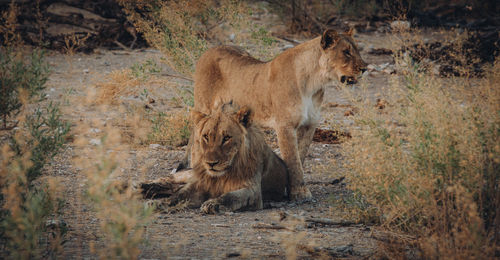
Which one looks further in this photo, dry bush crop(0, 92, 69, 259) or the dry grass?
the dry grass

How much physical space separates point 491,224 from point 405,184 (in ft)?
2.00

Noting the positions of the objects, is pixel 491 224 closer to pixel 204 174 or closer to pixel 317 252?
pixel 317 252

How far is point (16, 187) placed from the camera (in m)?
3.60

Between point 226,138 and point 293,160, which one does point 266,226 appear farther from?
point 293,160

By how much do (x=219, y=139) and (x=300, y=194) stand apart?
1250mm

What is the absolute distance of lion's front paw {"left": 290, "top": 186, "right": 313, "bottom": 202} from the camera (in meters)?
6.25

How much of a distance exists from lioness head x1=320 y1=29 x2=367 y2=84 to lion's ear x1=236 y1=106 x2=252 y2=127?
1.10m

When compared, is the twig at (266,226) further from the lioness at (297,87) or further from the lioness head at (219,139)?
the lioness at (297,87)

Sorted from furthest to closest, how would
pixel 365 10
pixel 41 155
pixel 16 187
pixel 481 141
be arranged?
1. pixel 365 10
2. pixel 41 155
3. pixel 481 141
4. pixel 16 187

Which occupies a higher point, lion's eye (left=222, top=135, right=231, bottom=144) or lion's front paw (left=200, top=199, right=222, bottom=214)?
lion's eye (left=222, top=135, right=231, bottom=144)

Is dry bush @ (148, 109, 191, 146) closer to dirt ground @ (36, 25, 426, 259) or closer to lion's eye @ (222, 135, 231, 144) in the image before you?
dirt ground @ (36, 25, 426, 259)

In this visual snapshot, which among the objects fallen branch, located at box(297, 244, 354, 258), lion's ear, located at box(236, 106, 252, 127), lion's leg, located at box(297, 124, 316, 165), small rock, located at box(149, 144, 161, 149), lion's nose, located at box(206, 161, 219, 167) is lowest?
fallen branch, located at box(297, 244, 354, 258)

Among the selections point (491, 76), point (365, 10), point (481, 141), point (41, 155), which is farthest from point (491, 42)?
point (41, 155)

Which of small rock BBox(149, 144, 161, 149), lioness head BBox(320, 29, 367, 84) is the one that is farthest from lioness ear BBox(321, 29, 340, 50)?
small rock BBox(149, 144, 161, 149)
